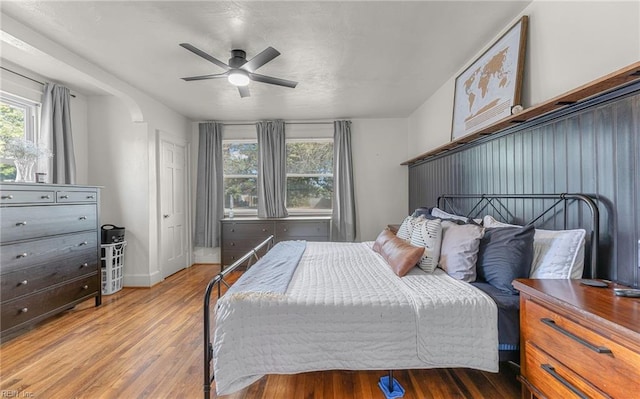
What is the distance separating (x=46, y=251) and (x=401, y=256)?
121 inches

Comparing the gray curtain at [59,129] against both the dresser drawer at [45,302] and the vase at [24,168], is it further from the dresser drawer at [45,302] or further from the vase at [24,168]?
the dresser drawer at [45,302]

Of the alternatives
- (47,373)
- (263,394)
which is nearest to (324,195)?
(263,394)

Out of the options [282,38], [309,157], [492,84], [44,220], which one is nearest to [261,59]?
[282,38]

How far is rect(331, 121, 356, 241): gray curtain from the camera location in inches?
178

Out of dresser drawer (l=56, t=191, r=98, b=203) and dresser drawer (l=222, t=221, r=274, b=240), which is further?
dresser drawer (l=222, t=221, r=274, b=240)

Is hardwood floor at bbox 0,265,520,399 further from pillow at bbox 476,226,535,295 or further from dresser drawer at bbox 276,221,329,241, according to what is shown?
dresser drawer at bbox 276,221,329,241

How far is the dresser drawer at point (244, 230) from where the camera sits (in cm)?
434

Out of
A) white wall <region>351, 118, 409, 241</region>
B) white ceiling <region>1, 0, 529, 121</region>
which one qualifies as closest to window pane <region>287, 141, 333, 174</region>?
white wall <region>351, 118, 409, 241</region>

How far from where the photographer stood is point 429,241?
6.83ft

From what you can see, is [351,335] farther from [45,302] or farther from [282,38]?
[45,302]

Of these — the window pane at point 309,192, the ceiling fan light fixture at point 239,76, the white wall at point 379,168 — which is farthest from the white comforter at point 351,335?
the window pane at point 309,192

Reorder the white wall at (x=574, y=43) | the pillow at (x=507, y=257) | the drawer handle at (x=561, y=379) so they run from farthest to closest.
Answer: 1. the pillow at (x=507, y=257)
2. the white wall at (x=574, y=43)
3. the drawer handle at (x=561, y=379)

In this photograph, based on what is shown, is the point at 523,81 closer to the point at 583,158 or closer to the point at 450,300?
the point at 583,158

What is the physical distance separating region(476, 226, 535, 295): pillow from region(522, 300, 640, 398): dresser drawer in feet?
1.08
